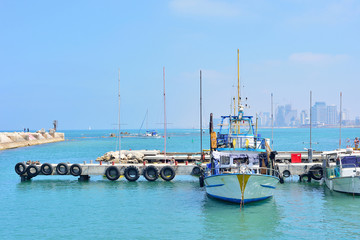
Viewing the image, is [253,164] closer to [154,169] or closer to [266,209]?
[266,209]

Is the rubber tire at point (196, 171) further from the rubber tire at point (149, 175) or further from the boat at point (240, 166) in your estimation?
the boat at point (240, 166)

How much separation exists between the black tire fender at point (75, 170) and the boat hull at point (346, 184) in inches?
952

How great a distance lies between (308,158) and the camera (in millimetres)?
42094

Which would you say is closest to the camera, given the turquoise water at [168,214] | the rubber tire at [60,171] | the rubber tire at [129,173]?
→ the turquoise water at [168,214]

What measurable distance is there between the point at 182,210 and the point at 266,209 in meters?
5.65

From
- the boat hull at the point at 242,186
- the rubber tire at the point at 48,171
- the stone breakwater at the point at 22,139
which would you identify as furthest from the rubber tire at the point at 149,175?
the stone breakwater at the point at 22,139

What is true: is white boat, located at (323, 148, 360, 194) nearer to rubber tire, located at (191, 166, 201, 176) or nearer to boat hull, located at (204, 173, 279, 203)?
boat hull, located at (204, 173, 279, 203)

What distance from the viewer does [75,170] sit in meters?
40.3

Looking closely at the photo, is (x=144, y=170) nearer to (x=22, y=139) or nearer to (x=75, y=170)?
(x=75, y=170)

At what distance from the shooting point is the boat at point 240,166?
83.9 feet

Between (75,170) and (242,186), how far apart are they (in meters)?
21.1

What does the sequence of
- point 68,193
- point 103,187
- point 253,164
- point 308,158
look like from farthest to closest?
point 308,158 < point 103,187 < point 68,193 < point 253,164

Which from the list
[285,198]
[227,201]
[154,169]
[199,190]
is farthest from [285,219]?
[154,169]

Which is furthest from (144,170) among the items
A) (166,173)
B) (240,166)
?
(240,166)
